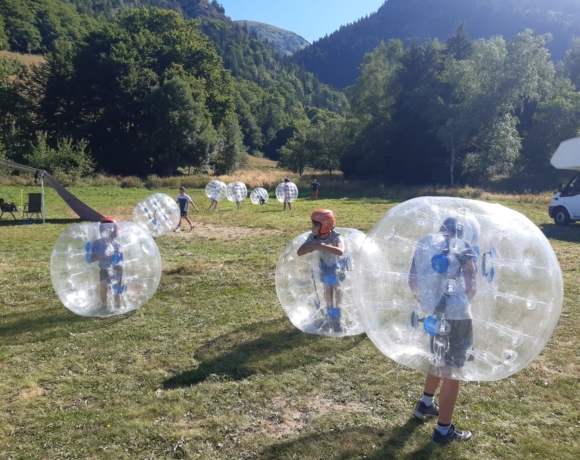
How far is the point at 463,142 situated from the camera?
3853cm

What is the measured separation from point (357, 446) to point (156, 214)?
12158 millimetres

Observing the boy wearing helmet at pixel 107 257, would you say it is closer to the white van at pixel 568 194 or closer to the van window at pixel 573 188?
the white van at pixel 568 194

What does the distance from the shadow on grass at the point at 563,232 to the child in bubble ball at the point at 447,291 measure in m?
13.6

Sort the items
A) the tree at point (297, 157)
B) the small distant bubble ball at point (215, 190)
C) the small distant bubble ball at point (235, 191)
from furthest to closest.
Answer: the tree at point (297, 157)
the small distant bubble ball at point (235, 191)
the small distant bubble ball at point (215, 190)

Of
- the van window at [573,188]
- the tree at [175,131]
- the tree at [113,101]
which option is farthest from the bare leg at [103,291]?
the tree at [113,101]

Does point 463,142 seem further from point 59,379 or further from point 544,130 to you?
point 59,379

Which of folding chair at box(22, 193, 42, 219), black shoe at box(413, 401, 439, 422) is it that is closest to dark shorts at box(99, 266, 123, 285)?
black shoe at box(413, 401, 439, 422)

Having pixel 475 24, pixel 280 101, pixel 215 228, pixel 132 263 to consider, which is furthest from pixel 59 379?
pixel 475 24

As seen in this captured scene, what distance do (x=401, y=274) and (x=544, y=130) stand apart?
4528cm

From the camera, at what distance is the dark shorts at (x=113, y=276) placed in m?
6.57

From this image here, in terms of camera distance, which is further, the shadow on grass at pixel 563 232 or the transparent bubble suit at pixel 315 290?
the shadow on grass at pixel 563 232

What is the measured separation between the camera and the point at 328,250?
5.63 m

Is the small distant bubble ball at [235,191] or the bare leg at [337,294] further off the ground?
the small distant bubble ball at [235,191]

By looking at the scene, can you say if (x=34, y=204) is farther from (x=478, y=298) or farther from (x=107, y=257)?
(x=478, y=298)
